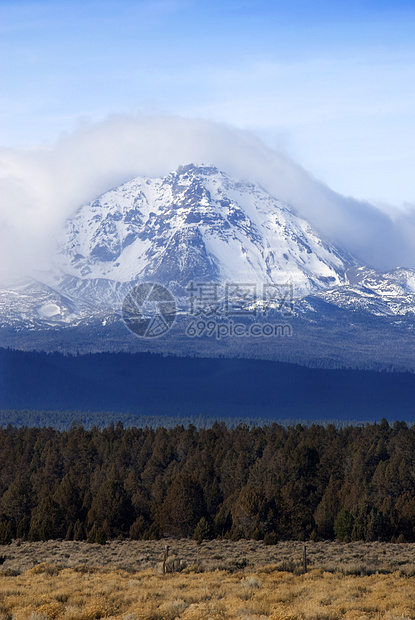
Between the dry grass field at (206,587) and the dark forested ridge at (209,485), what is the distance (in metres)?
18.3

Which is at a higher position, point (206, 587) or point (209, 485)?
point (206, 587)

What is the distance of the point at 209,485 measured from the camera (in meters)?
108

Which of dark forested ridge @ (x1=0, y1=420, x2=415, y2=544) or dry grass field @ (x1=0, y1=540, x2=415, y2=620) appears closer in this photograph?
dry grass field @ (x1=0, y1=540, x2=415, y2=620)

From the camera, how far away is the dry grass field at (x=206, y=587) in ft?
102

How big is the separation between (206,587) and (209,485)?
7022 centimetres

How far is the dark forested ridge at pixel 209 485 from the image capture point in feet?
271

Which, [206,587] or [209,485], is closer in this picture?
[206,587]

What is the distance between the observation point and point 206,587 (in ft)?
126

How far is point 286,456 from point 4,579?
83.3 meters

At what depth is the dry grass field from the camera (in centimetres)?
3108

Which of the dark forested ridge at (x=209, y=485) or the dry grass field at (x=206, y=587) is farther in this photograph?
the dark forested ridge at (x=209, y=485)

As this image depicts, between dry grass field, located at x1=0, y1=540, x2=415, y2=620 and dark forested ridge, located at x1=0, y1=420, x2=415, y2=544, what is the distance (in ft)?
60.0

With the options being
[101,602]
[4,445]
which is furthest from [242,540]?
[4,445]

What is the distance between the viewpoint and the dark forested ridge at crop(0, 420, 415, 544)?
82500mm
